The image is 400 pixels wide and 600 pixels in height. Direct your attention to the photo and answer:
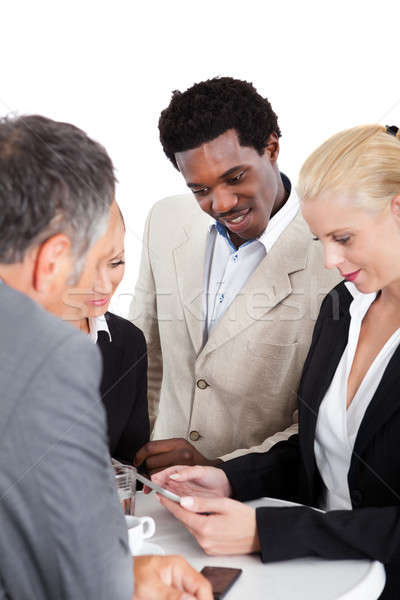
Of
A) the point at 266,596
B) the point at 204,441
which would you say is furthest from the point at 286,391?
the point at 266,596

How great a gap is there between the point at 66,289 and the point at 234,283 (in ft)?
4.40

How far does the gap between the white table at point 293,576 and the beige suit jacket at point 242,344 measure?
0.69m

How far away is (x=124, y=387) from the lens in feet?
6.91

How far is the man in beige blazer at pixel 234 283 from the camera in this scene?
7.01ft

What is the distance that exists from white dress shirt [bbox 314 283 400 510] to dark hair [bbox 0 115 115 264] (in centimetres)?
91

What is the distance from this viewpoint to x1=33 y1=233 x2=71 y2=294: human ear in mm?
980

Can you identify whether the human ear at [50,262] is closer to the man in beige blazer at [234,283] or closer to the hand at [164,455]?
the hand at [164,455]

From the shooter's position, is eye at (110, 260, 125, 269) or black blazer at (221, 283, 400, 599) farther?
eye at (110, 260, 125, 269)

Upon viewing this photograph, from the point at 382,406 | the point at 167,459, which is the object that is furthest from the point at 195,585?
the point at 167,459

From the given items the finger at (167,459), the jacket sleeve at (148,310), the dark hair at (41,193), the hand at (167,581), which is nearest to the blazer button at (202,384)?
the jacket sleeve at (148,310)

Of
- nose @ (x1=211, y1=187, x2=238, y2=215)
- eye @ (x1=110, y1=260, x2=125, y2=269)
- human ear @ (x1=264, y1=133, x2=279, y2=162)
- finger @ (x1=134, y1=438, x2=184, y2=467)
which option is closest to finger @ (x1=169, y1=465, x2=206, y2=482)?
finger @ (x1=134, y1=438, x2=184, y2=467)

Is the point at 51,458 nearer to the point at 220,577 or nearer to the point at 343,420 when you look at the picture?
the point at 220,577

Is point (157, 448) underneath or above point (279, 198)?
underneath

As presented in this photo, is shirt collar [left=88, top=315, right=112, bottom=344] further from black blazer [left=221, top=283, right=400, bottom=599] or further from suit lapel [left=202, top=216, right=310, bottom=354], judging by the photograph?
black blazer [left=221, top=283, right=400, bottom=599]
